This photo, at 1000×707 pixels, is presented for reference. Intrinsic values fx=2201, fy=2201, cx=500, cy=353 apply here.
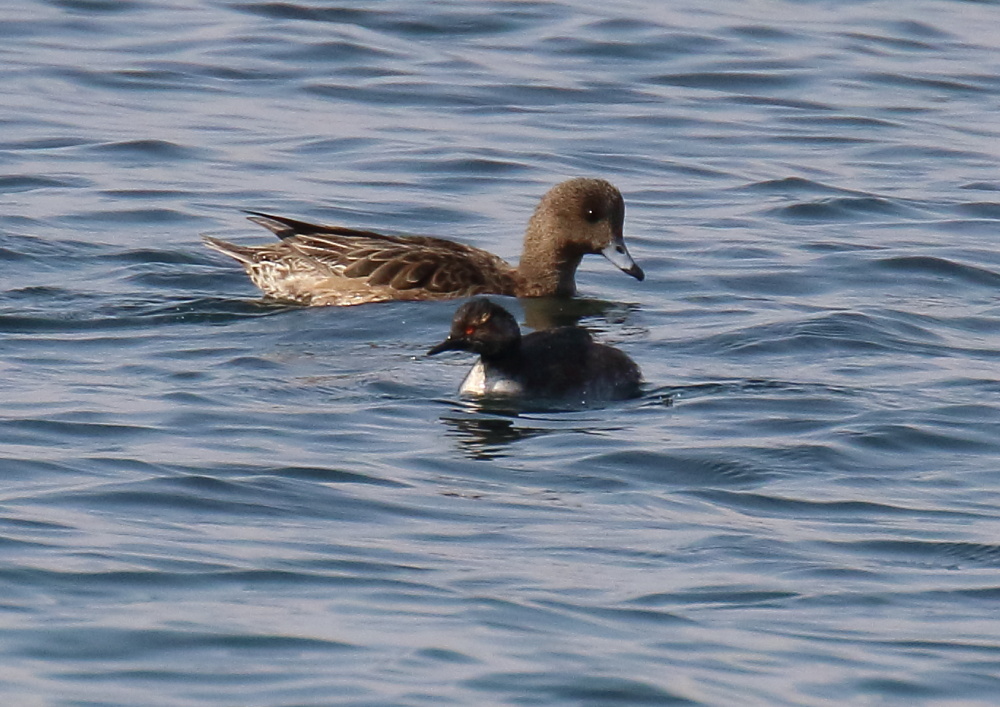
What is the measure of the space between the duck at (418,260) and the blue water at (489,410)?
0.17 metres

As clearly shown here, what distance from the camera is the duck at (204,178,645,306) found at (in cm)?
1228

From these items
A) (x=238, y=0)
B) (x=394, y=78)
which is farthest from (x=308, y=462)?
(x=238, y=0)

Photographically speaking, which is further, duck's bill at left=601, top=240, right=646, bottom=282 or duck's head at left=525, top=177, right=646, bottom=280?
duck's head at left=525, top=177, right=646, bottom=280

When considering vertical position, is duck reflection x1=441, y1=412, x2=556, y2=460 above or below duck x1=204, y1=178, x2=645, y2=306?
below

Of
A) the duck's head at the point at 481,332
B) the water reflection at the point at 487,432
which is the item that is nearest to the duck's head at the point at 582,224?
the duck's head at the point at 481,332

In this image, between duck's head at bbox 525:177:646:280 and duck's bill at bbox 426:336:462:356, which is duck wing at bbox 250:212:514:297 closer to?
duck's head at bbox 525:177:646:280

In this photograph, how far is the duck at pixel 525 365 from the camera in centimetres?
1000

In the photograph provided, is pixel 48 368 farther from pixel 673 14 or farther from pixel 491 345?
pixel 673 14

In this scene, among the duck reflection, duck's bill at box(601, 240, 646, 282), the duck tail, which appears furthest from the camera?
duck's bill at box(601, 240, 646, 282)

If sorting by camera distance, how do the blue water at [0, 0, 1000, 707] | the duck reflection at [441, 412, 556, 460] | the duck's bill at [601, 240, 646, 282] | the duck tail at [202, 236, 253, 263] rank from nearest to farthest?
the blue water at [0, 0, 1000, 707] → the duck reflection at [441, 412, 556, 460] → the duck tail at [202, 236, 253, 263] → the duck's bill at [601, 240, 646, 282]

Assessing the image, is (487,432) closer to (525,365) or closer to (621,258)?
(525,365)

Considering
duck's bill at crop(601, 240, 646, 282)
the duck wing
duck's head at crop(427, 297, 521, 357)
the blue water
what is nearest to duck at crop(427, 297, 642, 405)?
duck's head at crop(427, 297, 521, 357)

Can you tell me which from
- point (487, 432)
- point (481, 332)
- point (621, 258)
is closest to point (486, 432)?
point (487, 432)

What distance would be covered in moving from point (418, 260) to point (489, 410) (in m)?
2.59
